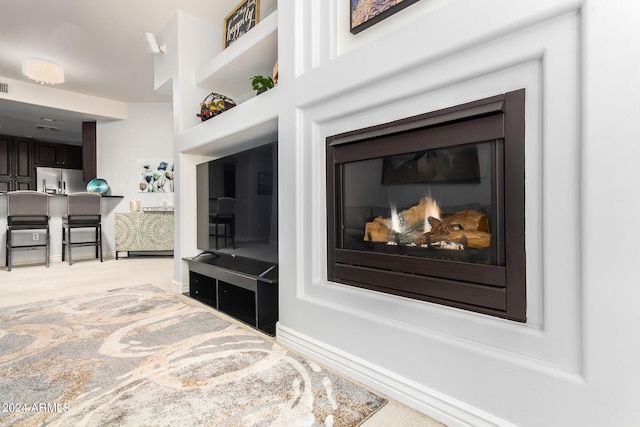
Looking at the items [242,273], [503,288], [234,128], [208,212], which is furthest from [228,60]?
[503,288]

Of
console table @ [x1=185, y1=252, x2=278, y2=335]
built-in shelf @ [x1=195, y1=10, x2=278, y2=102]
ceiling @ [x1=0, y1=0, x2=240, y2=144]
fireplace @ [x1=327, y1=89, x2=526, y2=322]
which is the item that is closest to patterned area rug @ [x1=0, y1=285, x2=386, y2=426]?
console table @ [x1=185, y1=252, x2=278, y2=335]

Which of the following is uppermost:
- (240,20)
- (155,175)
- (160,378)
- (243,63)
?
(240,20)

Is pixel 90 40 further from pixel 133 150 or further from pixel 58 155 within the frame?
pixel 58 155

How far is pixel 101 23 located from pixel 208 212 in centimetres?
212

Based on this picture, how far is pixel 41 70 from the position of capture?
3.52m

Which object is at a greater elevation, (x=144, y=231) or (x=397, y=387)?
(x=144, y=231)

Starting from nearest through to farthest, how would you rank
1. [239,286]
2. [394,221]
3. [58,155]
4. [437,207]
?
[437,207] < [394,221] < [239,286] < [58,155]

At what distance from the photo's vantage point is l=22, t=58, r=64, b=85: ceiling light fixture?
11.4 feet

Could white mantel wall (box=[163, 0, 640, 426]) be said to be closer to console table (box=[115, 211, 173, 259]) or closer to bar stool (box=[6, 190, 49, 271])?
console table (box=[115, 211, 173, 259])

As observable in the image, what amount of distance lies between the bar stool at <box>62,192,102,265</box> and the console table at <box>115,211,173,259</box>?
10.8 inches

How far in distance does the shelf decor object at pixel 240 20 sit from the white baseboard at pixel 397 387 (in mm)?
2240

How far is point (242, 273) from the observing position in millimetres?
2107

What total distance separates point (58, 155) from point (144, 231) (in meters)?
3.88

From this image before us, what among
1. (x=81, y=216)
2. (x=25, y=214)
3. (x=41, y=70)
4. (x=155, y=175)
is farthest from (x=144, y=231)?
(x=41, y=70)
